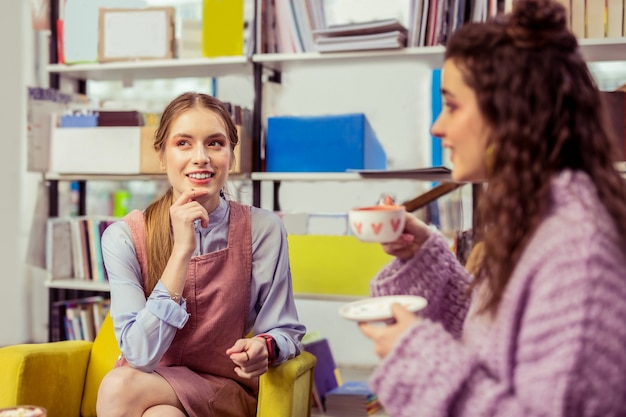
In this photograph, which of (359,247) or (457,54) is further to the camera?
(359,247)

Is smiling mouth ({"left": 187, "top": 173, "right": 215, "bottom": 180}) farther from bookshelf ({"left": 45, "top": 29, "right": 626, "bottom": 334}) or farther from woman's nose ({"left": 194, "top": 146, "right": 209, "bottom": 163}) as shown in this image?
bookshelf ({"left": 45, "top": 29, "right": 626, "bottom": 334})

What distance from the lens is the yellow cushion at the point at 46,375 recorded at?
1760 millimetres

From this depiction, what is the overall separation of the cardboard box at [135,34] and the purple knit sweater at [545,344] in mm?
2207

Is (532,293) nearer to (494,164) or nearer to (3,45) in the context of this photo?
(494,164)

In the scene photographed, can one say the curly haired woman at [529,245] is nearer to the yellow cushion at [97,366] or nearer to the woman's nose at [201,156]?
the woman's nose at [201,156]

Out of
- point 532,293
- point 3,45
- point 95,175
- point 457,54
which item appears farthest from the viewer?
point 3,45

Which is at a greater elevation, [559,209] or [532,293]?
[559,209]

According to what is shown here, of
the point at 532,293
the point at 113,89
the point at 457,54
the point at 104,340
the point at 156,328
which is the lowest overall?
the point at 104,340

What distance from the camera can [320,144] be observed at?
269cm

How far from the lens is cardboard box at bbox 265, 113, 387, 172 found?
2.64m

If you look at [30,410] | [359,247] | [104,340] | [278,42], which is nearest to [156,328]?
[30,410]

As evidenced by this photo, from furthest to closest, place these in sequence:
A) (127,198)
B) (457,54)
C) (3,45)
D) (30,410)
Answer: (127,198), (3,45), (30,410), (457,54)

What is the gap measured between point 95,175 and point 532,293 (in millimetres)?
2397

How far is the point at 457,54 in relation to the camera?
1076 mm
